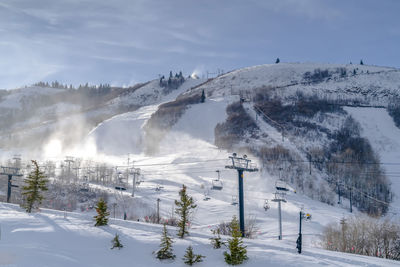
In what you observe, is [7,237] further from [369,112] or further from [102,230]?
[369,112]

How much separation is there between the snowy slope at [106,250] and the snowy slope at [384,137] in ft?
239

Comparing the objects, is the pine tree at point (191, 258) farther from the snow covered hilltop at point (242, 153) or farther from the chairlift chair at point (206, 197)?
the chairlift chair at point (206, 197)

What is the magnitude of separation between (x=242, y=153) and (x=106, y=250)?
248 ft

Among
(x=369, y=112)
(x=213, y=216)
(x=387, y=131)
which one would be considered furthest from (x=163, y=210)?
(x=369, y=112)

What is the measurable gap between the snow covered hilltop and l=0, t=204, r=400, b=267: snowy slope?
19 centimetres

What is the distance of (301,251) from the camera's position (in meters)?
19.8

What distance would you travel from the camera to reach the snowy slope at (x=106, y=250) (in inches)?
682

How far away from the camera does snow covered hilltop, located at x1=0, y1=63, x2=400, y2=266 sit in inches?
1643

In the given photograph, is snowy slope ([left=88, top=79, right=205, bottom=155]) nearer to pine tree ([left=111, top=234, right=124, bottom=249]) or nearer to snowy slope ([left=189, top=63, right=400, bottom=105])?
snowy slope ([left=189, top=63, right=400, bottom=105])

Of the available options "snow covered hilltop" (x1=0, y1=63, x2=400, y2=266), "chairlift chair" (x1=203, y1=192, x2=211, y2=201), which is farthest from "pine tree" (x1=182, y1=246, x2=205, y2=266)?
"chairlift chair" (x1=203, y1=192, x2=211, y2=201)

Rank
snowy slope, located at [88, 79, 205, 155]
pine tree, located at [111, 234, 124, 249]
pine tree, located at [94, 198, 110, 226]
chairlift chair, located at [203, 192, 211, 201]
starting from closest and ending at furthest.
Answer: pine tree, located at [111, 234, 124, 249] < pine tree, located at [94, 198, 110, 226] < chairlift chair, located at [203, 192, 211, 201] < snowy slope, located at [88, 79, 205, 155]

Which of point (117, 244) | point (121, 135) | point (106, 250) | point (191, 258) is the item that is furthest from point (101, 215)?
point (121, 135)

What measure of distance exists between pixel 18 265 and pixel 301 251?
16705 mm

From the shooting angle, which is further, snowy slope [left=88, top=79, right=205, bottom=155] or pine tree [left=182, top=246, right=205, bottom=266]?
snowy slope [left=88, top=79, right=205, bottom=155]
